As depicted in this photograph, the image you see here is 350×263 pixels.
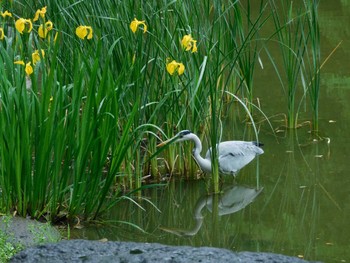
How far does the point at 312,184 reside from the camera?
5781 mm

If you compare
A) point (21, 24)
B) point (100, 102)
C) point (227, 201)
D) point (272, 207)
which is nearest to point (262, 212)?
point (272, 207)

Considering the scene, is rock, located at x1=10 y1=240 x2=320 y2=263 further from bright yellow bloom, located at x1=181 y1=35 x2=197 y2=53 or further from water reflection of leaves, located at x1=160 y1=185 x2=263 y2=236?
bright yellow bloom, located at x1=181 y1=35 x2=197 y2=53

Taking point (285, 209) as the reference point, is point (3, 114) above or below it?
above

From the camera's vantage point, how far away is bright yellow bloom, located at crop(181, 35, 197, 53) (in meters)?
5.26

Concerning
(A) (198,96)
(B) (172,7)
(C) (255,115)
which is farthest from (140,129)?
(C) (255,115)

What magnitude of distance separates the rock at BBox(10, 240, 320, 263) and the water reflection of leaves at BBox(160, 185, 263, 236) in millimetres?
1385

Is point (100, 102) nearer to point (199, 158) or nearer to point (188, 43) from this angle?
point (188, 43)

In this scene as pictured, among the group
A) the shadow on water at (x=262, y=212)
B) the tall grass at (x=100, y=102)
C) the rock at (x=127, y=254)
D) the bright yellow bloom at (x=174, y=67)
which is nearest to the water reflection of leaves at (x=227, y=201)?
the shadow on water at (x=262, y=212)

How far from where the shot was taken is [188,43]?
5293 mm

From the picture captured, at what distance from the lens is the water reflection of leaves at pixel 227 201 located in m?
5.45

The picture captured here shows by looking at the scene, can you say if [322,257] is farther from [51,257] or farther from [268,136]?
[268,136]

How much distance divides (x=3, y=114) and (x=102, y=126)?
0.52 metres

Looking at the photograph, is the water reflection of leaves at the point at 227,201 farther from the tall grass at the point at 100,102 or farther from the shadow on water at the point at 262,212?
the tall grass at the point at 100,102

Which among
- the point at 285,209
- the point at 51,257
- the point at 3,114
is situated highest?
the point at 3,114
